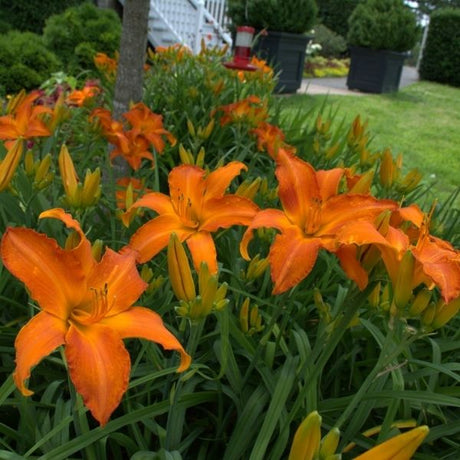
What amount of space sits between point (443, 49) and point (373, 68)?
4432 millimetres

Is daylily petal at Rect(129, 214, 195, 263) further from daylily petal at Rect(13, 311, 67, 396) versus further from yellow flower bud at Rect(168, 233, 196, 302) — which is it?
daylily petal at Rect(13, 311, 67, 396)

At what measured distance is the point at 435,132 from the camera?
7570mm

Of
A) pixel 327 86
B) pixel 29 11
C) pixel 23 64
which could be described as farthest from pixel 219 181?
pixel 327 86

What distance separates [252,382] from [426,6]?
32.3 metres

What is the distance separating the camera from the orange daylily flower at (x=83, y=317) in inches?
26.8

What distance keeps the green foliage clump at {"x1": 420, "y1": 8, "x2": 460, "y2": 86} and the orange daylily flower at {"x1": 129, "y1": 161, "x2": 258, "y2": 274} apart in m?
13.9

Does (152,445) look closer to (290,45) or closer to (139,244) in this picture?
A: (139,244)

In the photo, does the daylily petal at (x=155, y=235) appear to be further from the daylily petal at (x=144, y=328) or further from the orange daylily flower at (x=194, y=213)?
the daylily petal at (x=144, y=328)

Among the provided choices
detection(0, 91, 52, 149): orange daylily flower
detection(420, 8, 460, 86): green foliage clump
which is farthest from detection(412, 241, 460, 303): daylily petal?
detection(420, 8, 460, 86): green foliage clump

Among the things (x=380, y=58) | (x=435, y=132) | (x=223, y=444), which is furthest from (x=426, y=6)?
(x=223, y=444)

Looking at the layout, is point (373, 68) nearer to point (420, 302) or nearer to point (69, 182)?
point (69, 182)

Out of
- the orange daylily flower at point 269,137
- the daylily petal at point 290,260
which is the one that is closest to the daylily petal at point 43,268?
the daylily petal at point 290,260

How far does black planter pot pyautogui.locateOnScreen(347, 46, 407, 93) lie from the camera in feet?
33.6

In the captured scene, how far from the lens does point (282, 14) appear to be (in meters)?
8.76
